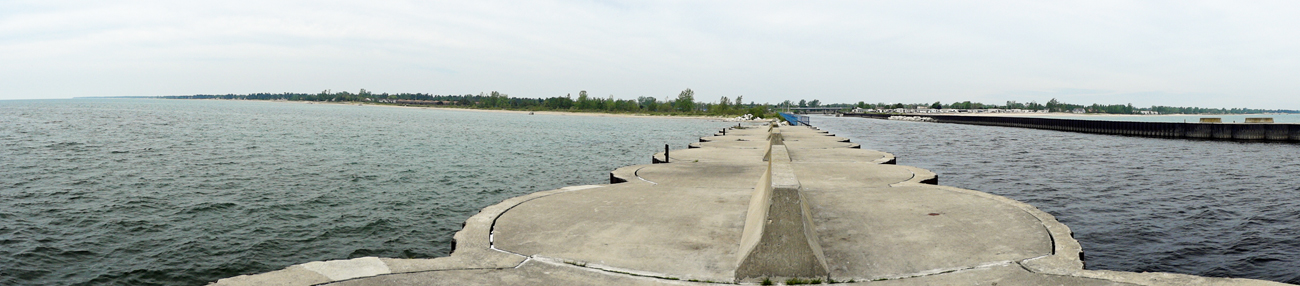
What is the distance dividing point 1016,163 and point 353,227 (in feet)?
120

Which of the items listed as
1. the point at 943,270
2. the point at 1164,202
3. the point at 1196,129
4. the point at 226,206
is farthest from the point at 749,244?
the point at 1196,129

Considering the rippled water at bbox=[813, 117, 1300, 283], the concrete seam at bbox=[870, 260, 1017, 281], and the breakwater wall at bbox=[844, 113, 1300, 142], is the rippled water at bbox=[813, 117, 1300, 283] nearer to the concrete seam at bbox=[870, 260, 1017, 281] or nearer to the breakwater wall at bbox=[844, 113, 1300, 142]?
the concrete seam at bbox=[870, 260, 1017, 281]

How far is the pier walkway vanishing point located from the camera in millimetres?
8836

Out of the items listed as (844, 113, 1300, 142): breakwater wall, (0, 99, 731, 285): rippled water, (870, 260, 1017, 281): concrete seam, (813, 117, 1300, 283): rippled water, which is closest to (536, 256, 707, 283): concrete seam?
(870, 260, 1017, 281): concrete seam

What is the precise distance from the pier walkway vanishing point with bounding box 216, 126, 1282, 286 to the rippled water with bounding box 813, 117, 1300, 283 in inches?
153

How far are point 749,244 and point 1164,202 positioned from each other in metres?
20.7

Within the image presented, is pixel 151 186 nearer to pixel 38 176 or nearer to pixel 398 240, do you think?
pixel 38 176

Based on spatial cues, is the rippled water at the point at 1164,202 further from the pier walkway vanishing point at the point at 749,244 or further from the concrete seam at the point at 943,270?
the concrete seam at the point at 943,270

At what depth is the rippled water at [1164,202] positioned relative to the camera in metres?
14.3

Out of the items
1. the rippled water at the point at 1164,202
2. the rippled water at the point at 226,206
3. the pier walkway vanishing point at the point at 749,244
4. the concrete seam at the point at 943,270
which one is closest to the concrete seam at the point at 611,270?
the pier walkway vanishing point at the point at 749,244

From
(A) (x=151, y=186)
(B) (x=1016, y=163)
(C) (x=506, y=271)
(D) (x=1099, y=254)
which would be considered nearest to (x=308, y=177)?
(A) (x=151, y=186)

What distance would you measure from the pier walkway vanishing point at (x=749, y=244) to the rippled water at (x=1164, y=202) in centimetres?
389

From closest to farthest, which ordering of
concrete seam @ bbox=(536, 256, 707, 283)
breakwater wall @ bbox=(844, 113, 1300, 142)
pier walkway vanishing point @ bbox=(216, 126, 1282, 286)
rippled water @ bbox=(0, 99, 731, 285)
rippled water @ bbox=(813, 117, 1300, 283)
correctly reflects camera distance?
1. pier walkway vanishing point @ bbox=(216, 126, 1282, 286)
2. concrete seam @ bbox=(536, 256, 707, 283)
3. rippled water @ bbox=(0, 99, 731, 285)
4. rippled water @ bbox=(813, 117, 1300, 283)
5. breakwater wall @ bbox=(844, 113, 1300, 142)

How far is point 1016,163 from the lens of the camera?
38781 millimetres
